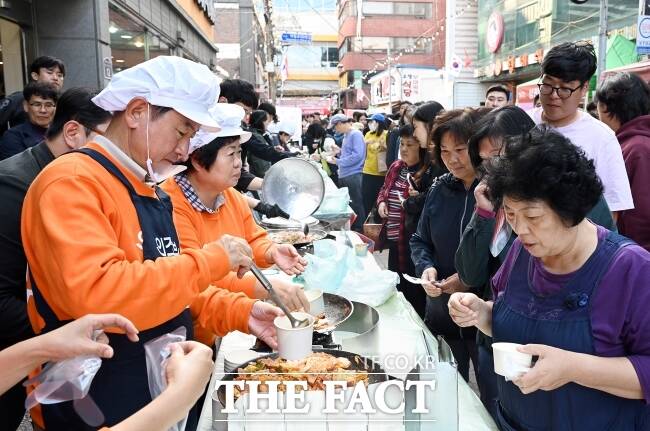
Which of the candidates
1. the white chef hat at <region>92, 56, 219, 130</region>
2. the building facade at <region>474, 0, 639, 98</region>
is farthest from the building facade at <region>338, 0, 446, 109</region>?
the white chef hat at <region>92, 56, 219, 130</region>

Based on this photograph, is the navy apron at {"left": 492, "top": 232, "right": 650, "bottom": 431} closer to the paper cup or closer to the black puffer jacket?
the paper cup

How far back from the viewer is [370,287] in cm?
261

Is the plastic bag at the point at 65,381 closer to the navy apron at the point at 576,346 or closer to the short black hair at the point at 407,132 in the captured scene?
the navy apron at the point at 576,346

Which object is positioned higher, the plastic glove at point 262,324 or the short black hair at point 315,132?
the short black hair at point 315,132

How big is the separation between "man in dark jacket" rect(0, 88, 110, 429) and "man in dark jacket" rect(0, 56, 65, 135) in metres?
2.20

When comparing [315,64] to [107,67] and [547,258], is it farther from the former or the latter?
[547,258]

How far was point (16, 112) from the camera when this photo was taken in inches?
165

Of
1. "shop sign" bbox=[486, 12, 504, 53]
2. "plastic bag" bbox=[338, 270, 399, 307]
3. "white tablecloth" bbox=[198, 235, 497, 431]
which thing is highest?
"shop sign" bbox=[486, 12, 504, 53]

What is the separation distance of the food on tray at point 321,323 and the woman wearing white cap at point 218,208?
8 centimetres

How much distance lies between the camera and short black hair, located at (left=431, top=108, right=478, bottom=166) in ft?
8.14

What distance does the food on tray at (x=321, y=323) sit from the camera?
1960 mm

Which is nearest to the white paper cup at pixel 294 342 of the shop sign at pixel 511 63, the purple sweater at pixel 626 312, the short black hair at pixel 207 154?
the purple sweater at pixel 626 312

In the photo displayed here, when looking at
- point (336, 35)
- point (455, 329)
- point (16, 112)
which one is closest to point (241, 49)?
point (16, 112)

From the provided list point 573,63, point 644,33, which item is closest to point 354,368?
point 573,63
